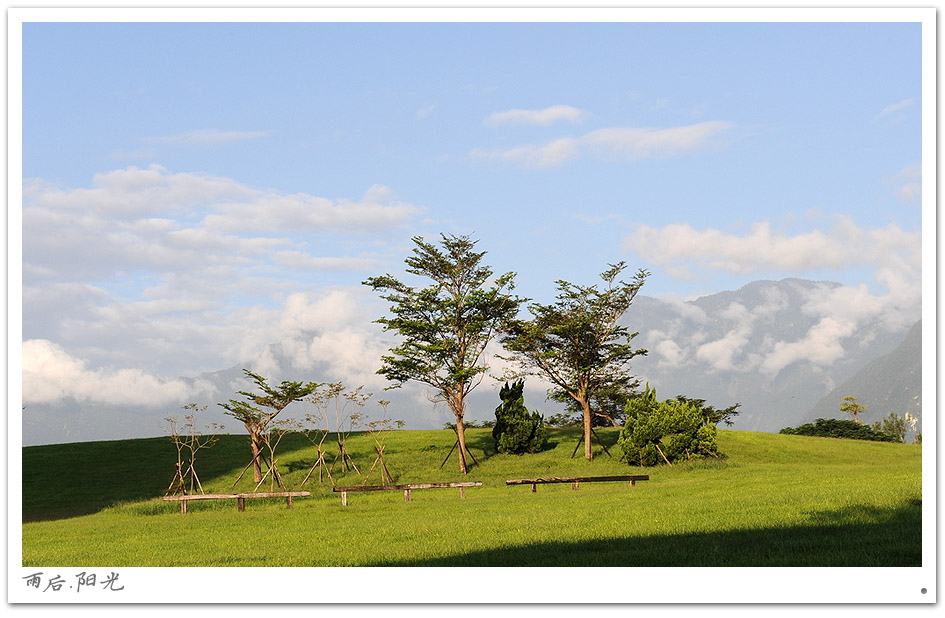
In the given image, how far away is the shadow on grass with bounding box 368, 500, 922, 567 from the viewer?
886 cm

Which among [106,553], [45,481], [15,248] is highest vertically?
[15,248]

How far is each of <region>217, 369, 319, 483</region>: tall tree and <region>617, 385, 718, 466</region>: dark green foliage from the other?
13.0 m

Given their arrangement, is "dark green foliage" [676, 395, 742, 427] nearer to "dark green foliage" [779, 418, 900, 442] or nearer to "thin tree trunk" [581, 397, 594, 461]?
"dark green foliage" [779, 418, 900, 442]

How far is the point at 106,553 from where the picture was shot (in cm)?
1283

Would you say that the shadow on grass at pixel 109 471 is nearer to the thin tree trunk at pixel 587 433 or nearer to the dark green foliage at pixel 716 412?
the thin tree trunk at pixel 587 433

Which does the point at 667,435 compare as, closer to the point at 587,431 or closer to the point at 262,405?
the point at 587,431

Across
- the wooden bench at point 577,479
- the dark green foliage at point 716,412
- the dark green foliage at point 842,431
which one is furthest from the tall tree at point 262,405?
the dark green foliage at point 842,431

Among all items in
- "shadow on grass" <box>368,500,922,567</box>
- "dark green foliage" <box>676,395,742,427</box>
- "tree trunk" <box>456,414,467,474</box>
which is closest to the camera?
"shadow on grass" <box>368,500,922,567</box>

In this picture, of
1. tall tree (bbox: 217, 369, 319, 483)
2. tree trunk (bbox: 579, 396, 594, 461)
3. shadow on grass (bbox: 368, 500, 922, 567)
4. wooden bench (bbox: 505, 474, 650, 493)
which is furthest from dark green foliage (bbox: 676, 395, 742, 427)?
shadow on grass (bbox: 368, 500, 922, 567)

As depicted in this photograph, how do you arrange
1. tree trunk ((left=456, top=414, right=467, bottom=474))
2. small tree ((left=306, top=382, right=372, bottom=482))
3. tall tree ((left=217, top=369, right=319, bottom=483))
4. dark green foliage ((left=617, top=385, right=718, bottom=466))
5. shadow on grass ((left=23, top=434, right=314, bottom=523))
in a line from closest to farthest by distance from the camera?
1. shadow on grass ((left=23, top=434, right=314, bottom=523))
2. tall tree ((left=217, top=369, right=319, bottom=483))
3. small tree ((left=306, top=382, right=372, bottom=482))
4. dark green foliage ((left=617, top=385, right=718, bottom=466))
5. tree trunk ((left=456, top=414, right=467, bottom=474))

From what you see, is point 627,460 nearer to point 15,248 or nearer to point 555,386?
point 555,386
